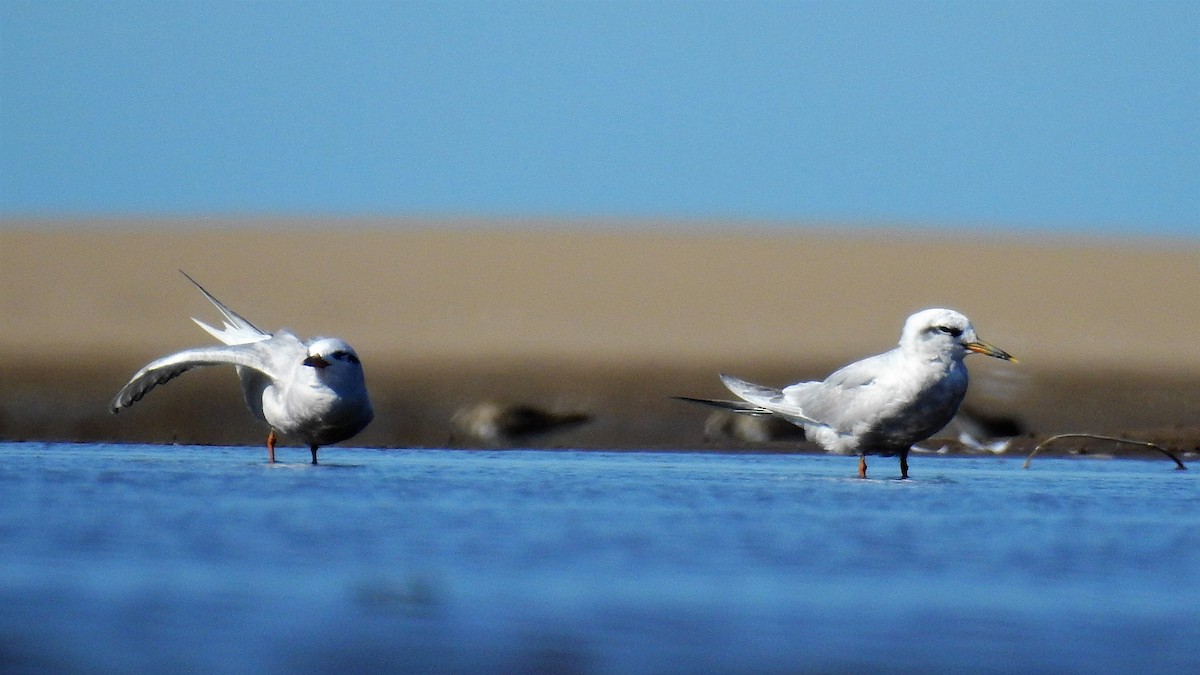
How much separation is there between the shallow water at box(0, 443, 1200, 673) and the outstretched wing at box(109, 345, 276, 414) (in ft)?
4.65

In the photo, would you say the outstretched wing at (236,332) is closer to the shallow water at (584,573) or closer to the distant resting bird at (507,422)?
the distant resting bird at (507,422)

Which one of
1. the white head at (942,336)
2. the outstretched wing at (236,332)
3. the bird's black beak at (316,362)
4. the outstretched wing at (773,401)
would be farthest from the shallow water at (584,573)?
the outstretched wing at (236,332)

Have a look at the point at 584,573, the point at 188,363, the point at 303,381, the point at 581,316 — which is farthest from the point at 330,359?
the point at 581,316

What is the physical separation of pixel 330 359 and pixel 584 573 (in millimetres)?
4836

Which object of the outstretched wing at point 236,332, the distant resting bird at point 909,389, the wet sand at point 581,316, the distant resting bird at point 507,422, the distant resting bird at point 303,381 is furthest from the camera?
the wet sand at point 581,316

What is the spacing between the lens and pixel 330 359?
1097 cm

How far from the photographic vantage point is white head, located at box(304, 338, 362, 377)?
1093cm

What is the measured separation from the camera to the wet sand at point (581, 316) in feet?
52.6

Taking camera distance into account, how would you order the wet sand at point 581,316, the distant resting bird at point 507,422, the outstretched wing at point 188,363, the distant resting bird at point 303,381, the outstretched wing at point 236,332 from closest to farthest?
the distant resting bird at point 303,381 → the outstretched wing at point 188,363 → the outstretched wing at point 236,332 → the distant resting bird at point 507,422 → the wet sand at point 581,316

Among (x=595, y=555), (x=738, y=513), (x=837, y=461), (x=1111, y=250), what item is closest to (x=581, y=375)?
(x=837, y=461)

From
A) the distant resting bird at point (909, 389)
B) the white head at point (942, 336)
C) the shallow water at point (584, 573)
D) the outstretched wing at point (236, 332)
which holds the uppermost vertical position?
the outstretched wing at point (236, 332)

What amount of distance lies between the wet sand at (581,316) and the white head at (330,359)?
340 centimetres

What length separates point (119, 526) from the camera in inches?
293

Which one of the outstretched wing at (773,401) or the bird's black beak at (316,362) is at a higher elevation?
the bird's black beak at (316,362)
